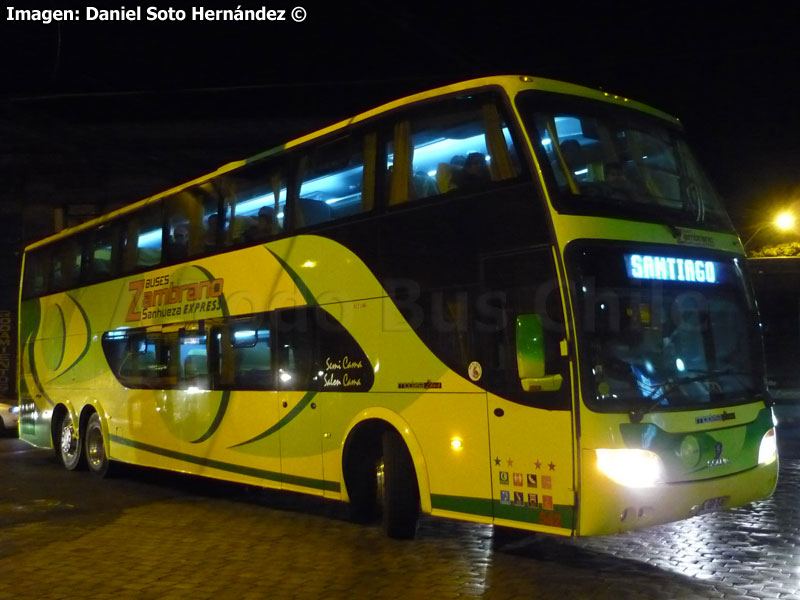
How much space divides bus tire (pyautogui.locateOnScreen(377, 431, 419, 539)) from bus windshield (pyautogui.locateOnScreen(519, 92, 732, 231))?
3.08 metres

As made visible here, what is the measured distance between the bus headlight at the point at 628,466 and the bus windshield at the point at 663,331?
1.12 feet

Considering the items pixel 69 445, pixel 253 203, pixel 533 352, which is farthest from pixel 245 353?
pixel 69 445

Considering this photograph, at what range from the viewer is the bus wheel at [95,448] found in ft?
49.2

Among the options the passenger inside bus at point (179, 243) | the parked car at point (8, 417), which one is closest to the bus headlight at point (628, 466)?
the passenger inside bus at point (179, 243)

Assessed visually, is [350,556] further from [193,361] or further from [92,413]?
[92,413]

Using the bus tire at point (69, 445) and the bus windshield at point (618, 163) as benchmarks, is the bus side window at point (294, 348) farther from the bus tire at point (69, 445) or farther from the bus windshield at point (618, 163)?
the bus tire at point (69, 445)

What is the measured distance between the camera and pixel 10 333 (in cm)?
3419

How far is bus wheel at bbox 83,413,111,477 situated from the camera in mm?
15008

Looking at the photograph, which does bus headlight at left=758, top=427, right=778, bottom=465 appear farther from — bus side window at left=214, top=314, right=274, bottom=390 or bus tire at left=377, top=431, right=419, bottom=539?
bus side window at left=214, top=314, right=274, bottom=390

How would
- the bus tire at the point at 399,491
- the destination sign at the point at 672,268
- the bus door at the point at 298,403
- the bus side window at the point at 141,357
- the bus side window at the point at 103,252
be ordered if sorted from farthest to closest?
the bus side window at the point at 103,252 < the bus side window at the point at 141,357 < the bus door at the point at 298,403 < the bus tire at the point at 399,491 < the destination sign at the point at 672,268

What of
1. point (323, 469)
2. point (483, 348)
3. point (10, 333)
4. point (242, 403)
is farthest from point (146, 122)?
point (483, 348)

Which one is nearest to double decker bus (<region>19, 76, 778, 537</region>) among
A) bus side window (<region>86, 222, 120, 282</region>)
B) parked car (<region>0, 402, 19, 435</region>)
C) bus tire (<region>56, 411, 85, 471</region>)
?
bus side window (<region>86, 222, 120, 282</region>)

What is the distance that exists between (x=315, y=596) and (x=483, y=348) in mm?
2505

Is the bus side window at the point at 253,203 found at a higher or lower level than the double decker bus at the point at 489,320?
higher
